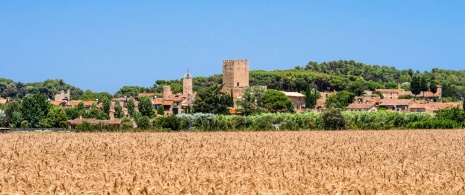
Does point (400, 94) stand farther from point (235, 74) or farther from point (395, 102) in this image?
point (395, 102)

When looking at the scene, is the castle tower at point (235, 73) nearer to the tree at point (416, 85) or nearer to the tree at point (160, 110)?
the tree at point (160, 110)

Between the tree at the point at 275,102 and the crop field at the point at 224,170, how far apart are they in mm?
100978

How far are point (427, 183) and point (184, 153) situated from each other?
10922mm

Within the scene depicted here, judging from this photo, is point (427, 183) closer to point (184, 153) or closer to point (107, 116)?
point (184, 153)

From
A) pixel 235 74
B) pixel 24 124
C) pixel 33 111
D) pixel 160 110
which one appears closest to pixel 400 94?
pixel 235 74

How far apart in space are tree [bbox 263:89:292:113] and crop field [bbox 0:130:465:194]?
10098 cm

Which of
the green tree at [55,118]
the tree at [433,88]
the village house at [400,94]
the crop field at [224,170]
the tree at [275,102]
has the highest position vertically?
the tree at [433,88]

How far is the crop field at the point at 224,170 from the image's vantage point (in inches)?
535

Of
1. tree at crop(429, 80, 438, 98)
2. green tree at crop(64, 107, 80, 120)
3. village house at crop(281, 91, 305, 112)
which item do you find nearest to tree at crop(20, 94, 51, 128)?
green tree at crop(64, 107, 80, 120)

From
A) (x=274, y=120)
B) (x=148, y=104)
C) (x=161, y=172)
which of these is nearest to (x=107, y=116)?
(x=148, y=104)

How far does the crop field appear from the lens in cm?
1358

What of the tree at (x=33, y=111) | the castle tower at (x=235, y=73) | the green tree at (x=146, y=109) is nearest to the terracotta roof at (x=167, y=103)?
the castle tower at (x=235, y=73)

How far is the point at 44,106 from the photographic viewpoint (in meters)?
103

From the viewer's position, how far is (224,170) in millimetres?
18984
